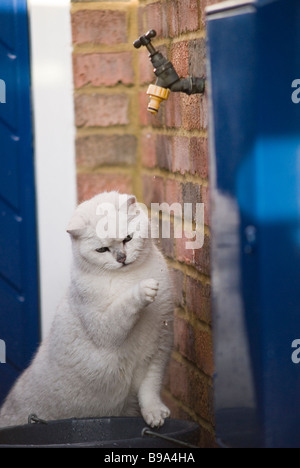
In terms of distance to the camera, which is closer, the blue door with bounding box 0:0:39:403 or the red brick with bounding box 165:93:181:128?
the red brick with bounding box 165:93:181:128

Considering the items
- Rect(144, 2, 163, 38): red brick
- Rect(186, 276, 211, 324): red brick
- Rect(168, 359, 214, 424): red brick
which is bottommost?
Rect(168, 359, 214, 424): red brick

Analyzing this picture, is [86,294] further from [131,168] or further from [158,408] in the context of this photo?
[131,168]

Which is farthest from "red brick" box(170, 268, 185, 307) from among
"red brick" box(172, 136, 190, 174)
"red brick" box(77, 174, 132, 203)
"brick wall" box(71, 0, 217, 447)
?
"red brick" box(77, 174, 132, 203)

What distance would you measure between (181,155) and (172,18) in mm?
286

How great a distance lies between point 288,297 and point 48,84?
3.40ft

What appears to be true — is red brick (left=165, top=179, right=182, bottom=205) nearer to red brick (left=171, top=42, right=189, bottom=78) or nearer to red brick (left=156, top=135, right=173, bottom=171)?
red brick (left=156, top=135, right=173, bottom=171)

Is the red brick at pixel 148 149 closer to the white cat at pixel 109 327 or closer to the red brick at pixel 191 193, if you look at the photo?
the red brick at pixel 191 193

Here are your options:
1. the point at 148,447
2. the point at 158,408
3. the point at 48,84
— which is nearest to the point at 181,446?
the point at 148,447

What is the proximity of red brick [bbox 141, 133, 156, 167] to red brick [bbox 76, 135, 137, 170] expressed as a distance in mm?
30

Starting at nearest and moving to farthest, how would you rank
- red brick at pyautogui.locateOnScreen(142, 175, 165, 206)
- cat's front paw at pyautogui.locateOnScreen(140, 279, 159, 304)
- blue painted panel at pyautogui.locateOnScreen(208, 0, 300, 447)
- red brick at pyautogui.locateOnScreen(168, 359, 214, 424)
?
blue painted panel at pyautogui.locateOnScreen(208, 0, 300, 447) → cat's front paw at pyautogui.locateOnScreen(140, 279, 159, 304) → red brick at pyautogui.locateOnScreen(168, 359, 214, 424) → red brick at pyautogui.locateOnScreen(142, 175, 165, 206)

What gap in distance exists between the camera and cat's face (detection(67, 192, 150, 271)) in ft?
4.27

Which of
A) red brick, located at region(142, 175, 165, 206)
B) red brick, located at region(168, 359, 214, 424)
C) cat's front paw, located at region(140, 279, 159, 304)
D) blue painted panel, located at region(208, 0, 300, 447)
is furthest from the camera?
red brick, located at region(142, 175, 165, 206)

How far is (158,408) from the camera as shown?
4.42 ft

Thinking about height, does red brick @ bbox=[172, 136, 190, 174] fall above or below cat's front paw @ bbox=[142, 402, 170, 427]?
above
